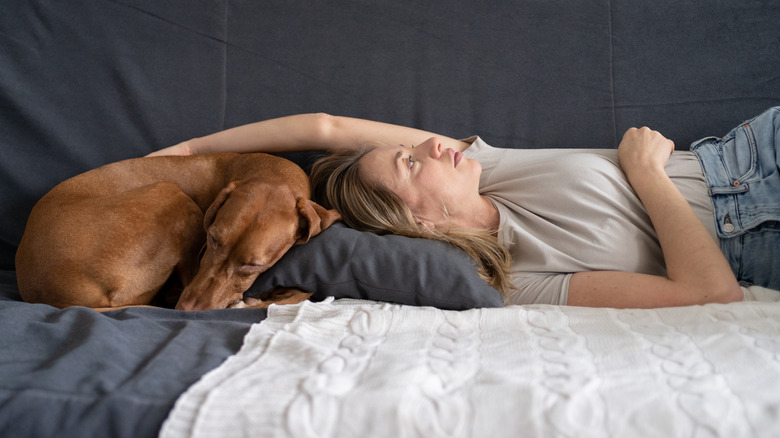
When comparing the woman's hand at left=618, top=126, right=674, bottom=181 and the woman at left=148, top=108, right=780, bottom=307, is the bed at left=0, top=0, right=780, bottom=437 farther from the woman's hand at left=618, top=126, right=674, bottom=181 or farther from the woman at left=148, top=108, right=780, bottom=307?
the woman's hand at left=618, top=126, right=674, bottom=181

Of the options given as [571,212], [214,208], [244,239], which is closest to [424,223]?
[571,212]

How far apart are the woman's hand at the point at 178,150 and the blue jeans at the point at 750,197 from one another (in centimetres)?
235

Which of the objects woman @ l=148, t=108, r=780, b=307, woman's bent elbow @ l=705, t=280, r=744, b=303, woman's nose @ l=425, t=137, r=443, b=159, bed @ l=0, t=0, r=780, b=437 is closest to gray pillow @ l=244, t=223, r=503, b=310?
bed @ l=0, t=0, r=780, b=437

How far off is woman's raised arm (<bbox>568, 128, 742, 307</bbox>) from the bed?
14cm

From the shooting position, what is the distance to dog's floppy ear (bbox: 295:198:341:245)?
6.32ft

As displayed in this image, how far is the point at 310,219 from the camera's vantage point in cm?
192

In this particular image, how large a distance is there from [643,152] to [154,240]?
2.02m

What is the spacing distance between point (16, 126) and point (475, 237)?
2172 millimetres

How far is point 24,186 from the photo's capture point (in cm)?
240

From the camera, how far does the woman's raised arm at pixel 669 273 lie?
1.72m

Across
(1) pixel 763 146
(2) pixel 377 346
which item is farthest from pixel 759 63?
(2) pixel 377 346

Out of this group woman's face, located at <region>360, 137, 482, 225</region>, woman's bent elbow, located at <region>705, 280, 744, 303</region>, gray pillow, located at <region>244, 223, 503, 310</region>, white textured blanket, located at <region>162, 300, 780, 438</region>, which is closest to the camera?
white textured blanket, located at <region>162, 300, 780, 438</region>

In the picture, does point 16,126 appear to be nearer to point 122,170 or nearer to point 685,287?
point 122,170

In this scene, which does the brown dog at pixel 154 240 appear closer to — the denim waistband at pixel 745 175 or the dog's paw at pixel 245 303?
the dog's paw at pixel 245 303
